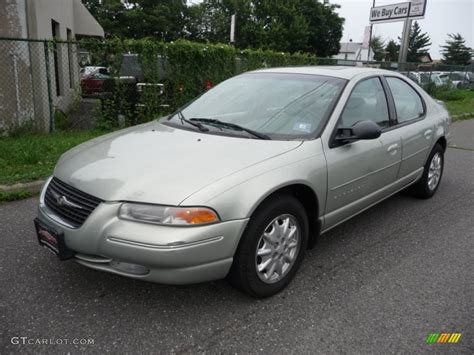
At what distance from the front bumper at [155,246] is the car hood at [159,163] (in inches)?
6.2

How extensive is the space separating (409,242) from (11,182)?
4302 mm

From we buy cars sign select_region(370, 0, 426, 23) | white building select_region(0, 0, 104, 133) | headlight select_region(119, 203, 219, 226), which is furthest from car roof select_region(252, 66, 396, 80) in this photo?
we buy cars sign select_region(370, 0, 426, 23)

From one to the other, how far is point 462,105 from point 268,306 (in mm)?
15979

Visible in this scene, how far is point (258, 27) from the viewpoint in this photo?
41781 mm

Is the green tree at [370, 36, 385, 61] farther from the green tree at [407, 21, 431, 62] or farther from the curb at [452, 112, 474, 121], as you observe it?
the curb at [452, 112, 474, 121]

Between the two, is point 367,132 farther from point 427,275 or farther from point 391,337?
point 391,337

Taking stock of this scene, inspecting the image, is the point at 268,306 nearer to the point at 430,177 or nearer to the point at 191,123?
the point at 191,123

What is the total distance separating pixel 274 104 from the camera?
335cm

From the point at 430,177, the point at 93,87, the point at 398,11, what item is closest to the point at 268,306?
the point at 430,177

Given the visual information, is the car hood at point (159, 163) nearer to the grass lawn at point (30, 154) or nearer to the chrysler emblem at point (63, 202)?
the chrysler emblem at point (63, 202)

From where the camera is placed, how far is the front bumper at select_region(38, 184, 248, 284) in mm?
2230

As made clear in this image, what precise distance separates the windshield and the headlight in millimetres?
994

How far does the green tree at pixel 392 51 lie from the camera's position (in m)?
76.7

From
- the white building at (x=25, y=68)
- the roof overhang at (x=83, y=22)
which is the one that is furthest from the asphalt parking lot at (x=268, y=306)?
the roof overhang at (x=83, y=22)
